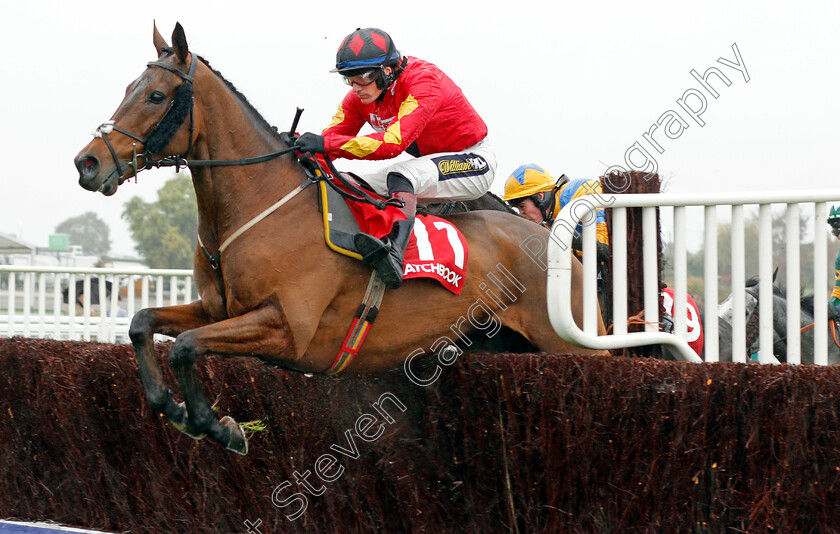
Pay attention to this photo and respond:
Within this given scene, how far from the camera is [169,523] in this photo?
4.58 m

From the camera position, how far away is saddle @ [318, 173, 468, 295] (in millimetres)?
4124

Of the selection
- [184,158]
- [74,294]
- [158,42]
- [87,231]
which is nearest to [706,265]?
[184,158]

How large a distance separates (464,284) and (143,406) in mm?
1829

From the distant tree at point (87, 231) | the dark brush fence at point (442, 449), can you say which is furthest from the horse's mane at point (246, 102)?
the distant tree at point (87, 231)

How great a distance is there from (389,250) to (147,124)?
122cm

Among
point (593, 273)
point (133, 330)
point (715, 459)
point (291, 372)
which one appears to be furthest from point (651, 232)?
point (133, 330)

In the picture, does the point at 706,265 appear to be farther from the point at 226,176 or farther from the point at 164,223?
the point at 164,223

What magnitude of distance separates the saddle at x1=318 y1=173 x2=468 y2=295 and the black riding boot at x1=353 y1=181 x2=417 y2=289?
0.12ft

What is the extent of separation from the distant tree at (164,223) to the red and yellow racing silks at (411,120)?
72.9 m

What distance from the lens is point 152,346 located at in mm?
3883

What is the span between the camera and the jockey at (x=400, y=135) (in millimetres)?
4133

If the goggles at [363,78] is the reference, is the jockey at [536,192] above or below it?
below

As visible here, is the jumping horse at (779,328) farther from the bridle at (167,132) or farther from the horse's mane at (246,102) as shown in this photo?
the bridle at (167,132)

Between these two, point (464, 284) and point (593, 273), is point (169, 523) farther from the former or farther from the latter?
point (593, 273)
